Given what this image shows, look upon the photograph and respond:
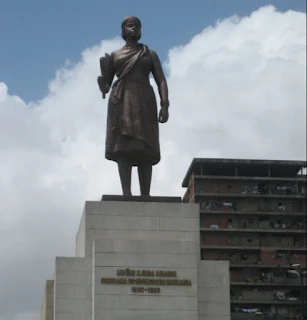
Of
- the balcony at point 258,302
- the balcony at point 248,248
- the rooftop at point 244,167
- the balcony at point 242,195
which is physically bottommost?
the balcony at point 258,302

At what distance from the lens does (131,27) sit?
23031 mm

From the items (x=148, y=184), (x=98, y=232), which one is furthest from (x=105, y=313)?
(x=148, y=184)

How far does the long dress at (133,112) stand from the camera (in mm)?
22484

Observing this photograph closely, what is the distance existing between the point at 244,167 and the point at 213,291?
67846 millimetres

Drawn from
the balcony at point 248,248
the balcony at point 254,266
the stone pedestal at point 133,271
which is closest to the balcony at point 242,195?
the balcony at point 248,248

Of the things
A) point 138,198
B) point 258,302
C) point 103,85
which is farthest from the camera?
point 258,302

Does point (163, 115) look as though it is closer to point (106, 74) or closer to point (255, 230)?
point (106, 74)

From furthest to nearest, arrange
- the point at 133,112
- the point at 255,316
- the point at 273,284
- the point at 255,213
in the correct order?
the point at 255,213
the point at 273,284
the point at 255,316
the point at 133,112

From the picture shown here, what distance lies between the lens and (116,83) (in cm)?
2303

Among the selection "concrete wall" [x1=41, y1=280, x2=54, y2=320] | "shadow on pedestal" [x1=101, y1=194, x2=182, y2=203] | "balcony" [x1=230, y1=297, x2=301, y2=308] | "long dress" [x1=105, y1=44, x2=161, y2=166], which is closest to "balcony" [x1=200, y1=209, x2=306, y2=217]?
"balcony" [x1=230, y1=297, x2=301, y2=308]

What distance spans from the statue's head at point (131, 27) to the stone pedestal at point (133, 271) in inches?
185

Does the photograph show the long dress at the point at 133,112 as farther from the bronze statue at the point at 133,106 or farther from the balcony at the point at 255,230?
the balcony at the point at 255,230

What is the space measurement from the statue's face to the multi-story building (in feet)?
200

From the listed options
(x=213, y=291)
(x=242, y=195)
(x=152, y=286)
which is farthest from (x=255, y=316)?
(x=152, y=286)
